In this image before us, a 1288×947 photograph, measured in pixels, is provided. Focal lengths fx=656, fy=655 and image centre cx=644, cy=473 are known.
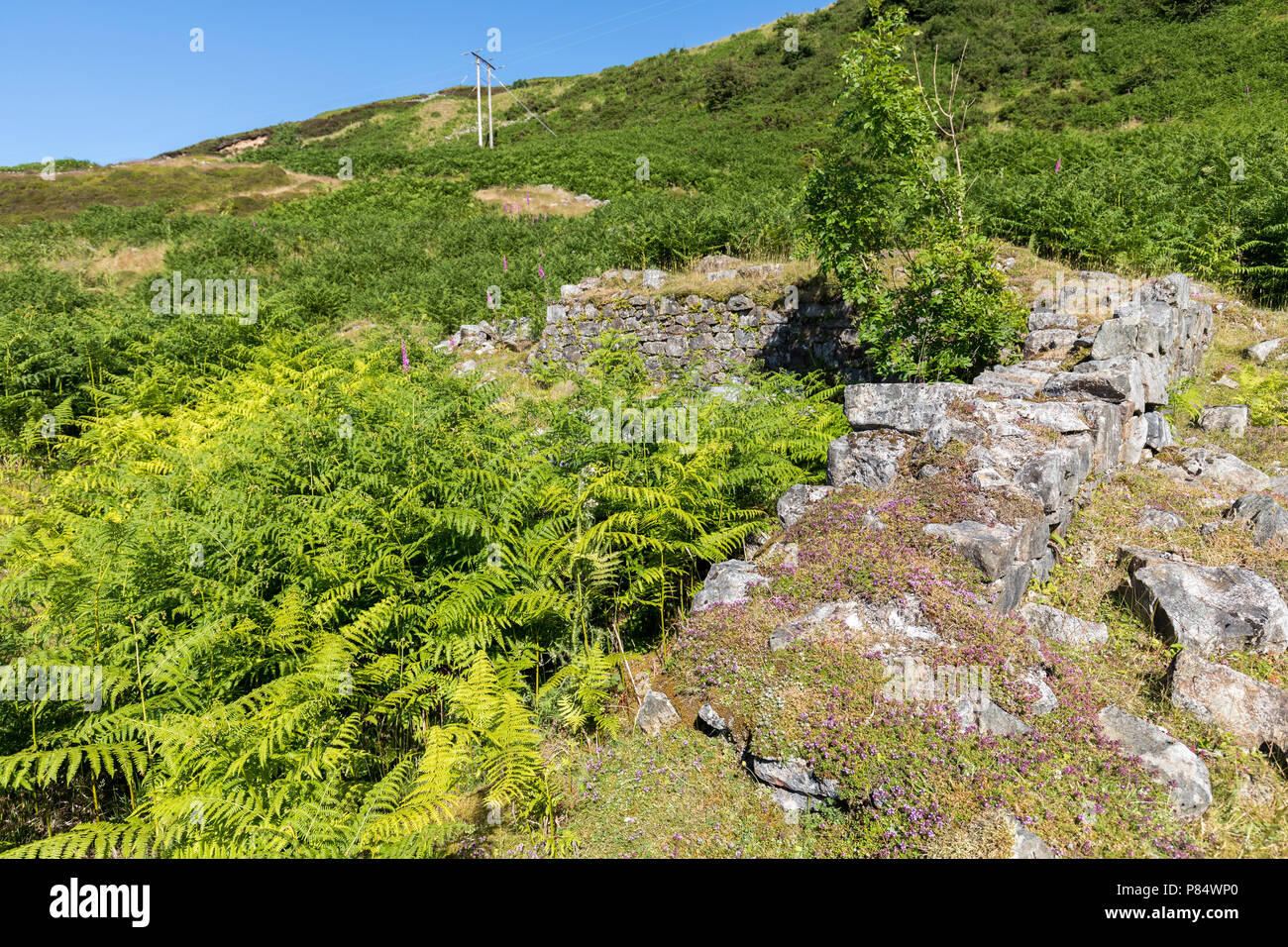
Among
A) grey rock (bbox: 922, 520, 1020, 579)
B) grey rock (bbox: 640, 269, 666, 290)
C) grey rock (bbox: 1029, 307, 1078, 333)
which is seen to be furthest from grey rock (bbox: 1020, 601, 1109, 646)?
grey rock (bbox: 640, 269, 666, 290)

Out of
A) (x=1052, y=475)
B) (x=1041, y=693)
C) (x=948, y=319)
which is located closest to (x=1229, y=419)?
(x=948, y=319)

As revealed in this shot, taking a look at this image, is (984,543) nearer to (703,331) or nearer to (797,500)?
(797,500)

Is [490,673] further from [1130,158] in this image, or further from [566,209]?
[566,209]

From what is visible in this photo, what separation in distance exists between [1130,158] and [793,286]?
7.90m

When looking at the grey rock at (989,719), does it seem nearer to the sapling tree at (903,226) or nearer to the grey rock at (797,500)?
the grey rock at (797,500)

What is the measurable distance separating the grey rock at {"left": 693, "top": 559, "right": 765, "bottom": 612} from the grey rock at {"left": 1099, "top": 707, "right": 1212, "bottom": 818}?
2.19 meters

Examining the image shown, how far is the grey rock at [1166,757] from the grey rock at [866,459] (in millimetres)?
2482

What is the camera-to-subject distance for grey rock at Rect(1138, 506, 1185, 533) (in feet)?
18.2

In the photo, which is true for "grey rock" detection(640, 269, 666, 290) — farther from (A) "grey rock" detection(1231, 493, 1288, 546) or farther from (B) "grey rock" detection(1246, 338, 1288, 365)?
(A) "grey rock" detection(1231, 493, 1288, 546)

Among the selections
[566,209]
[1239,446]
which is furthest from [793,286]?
[566,209]

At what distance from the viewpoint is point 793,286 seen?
11352 mm

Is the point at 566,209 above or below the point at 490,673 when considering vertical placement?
above
